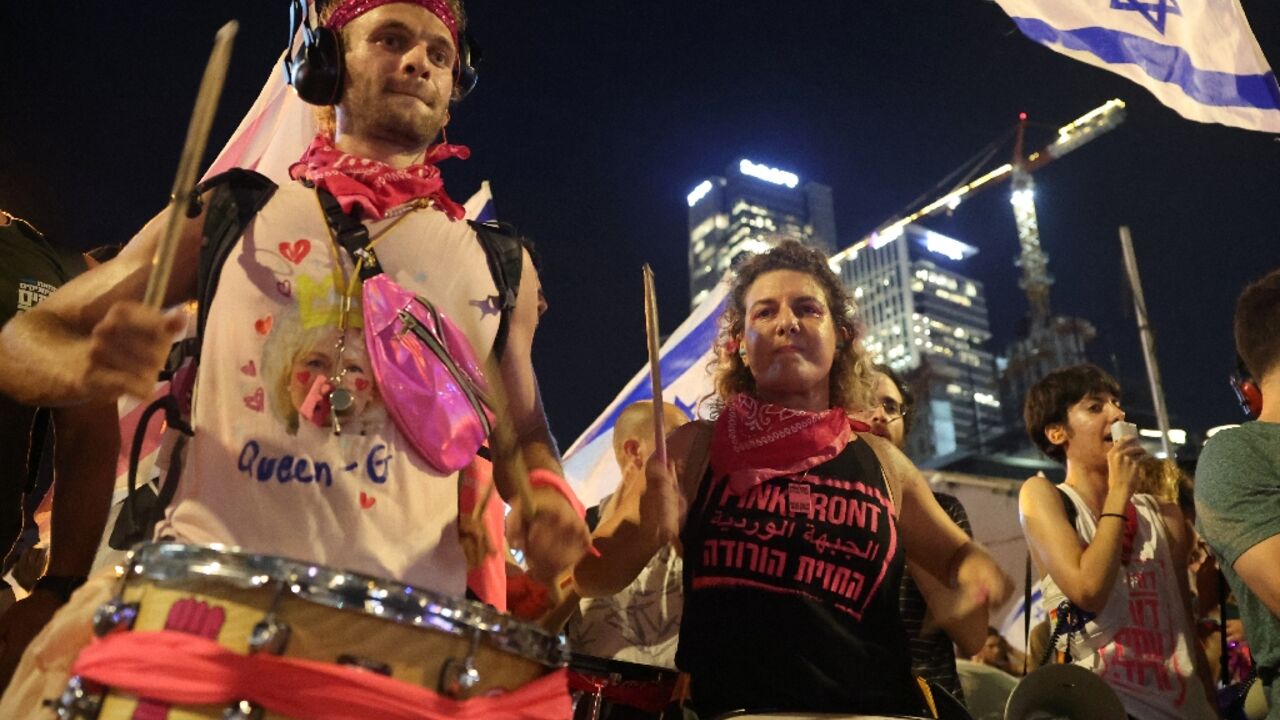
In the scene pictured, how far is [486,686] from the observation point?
156cm

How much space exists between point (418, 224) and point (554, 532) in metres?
0.80

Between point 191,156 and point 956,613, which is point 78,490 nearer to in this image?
point 191,156

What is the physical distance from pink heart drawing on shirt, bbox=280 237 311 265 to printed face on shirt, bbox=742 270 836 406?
1.73m

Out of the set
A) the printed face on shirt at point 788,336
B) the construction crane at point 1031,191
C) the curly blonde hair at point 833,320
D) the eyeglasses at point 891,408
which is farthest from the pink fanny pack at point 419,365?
the construction crane at point 1031,191

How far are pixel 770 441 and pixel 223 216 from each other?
70.0 inches

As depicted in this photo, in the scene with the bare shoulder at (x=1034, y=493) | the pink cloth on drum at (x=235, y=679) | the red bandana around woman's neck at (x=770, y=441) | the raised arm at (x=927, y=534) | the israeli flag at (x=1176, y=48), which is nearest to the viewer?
the pink cloth on drum at (x=235, y=679)

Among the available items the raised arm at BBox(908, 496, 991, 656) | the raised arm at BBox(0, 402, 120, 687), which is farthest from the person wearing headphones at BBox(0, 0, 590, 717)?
the raised arm at BBox(908, 496, 991, 656)

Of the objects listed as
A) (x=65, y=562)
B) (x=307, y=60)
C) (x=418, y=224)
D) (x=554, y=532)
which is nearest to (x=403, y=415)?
(x=554, y=532)

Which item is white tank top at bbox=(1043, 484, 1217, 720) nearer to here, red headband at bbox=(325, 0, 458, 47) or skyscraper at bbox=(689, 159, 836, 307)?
red headband at bbox=(325, 0, 458, 47)

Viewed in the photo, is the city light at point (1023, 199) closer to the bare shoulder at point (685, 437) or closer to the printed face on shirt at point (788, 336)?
the printed face on shirt at point (788, 336)

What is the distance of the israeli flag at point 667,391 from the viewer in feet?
26.4

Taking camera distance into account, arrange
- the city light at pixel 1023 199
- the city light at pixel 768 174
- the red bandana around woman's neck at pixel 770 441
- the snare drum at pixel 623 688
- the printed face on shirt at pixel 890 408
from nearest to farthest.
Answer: the snare drum at pixel 623 688, the red bandana around woman's neck at pixel 770 441, the printed face on shirt at pixel 890 408, the city light at pixel 1023 199, the city light at pixel 768 174

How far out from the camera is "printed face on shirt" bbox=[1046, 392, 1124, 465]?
4711mm

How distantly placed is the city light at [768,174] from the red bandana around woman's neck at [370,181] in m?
121
